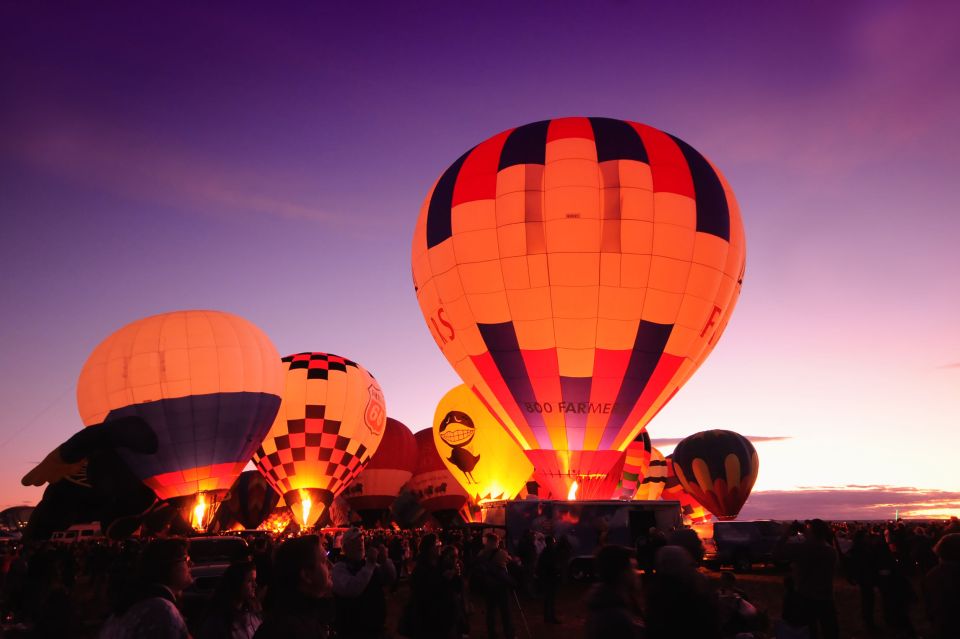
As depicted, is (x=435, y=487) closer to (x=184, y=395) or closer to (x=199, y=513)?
(x=199, y=513)

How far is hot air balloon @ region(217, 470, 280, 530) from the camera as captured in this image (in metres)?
41.4

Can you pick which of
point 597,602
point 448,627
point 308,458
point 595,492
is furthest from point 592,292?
point 308,458

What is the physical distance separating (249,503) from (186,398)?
21.2m

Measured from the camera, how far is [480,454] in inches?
1082

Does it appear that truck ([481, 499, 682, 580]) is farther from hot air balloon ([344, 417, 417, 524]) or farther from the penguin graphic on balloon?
hot air balloon ([344, 417, 417, 524])

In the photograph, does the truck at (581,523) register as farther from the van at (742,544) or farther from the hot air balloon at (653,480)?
the hot air balloon at (653,480)

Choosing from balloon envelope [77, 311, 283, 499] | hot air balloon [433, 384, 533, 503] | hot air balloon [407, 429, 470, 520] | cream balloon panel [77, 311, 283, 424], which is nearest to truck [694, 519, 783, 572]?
hot air balloon [433, 384, 533, 503]

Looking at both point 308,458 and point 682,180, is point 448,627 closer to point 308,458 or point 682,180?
point 682,180

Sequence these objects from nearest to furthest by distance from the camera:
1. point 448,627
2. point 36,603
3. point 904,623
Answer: point 448,627 → point 36,603 → point 904,623

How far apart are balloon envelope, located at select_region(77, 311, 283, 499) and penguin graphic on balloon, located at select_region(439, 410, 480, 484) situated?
729cm

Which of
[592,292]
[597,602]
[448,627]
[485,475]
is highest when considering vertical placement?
[592,292]

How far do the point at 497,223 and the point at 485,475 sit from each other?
13469mm

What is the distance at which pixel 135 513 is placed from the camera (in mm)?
22391

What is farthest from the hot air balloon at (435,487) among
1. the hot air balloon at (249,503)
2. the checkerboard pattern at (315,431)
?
the checkerboard pattern at (315,431)
